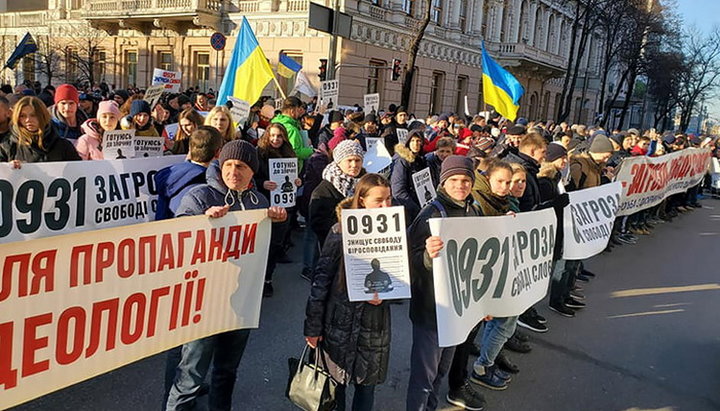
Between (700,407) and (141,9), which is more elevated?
(141,9)

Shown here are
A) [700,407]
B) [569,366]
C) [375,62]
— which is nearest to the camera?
[700,407]

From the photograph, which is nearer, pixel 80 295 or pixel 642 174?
pixel 80 295

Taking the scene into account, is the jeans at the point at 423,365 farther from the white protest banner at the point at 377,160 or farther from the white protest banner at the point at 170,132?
the white protest banner at the point at 170,132

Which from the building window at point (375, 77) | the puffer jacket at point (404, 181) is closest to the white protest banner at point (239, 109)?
the puffer jacket at point (404, 181)

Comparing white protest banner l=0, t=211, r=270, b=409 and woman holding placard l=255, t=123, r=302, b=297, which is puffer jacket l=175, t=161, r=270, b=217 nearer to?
white protest banner l=0, t=211, r=270, b=409

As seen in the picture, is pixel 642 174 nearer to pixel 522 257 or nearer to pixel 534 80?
pixel 522 257

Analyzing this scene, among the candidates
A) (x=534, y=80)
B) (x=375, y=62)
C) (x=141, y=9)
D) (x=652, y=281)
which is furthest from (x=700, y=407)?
(x=534, y=80)

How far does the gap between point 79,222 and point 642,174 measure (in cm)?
869

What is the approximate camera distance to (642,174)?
358 inches

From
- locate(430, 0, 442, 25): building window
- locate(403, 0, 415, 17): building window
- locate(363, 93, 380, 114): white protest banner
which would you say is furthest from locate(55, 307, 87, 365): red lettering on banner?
locate(430, 0, 442, 25): building window

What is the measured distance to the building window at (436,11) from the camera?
26812 mm

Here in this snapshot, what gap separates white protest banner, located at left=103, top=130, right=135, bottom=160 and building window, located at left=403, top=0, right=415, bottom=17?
2132cm

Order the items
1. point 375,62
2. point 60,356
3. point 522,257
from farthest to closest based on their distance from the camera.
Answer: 1. point 375,62
2. point 522,257
3. point 60,356

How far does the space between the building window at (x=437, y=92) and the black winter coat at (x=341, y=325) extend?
25.9m
